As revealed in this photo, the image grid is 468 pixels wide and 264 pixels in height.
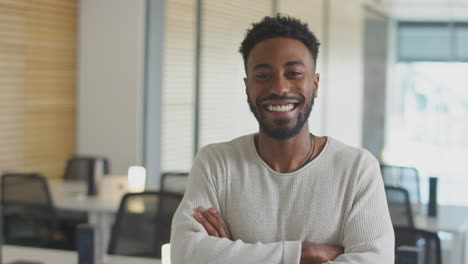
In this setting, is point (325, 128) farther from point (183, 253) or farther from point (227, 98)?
point (183, 253)

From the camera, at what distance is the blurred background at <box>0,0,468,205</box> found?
7.20 metres

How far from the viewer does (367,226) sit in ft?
7.98

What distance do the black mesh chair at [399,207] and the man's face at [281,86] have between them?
2.27 m

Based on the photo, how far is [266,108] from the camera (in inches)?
95.0

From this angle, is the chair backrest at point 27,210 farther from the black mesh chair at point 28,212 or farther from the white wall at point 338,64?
the white wall at point 338,64

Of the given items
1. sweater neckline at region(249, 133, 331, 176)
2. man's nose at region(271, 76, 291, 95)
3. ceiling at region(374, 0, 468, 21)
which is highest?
ceiling at region(374, 0, 468, 21)

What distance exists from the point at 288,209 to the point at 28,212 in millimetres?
3690

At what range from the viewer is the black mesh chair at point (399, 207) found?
15.1 feet

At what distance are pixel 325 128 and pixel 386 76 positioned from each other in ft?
2.44

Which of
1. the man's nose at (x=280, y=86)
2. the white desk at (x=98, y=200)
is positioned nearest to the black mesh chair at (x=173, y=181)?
the white desk at (x=98, y=200)

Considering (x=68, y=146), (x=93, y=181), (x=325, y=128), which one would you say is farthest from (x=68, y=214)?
(x=325, y=128)

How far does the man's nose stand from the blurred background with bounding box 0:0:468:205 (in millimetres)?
4720

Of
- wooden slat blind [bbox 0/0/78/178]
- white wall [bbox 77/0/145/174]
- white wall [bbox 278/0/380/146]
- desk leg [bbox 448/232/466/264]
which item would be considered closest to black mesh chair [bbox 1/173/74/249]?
wooden slat blind [bbox 0/0/78/178]

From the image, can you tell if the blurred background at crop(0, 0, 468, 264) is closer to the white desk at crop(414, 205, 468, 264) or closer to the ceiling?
the ceiling
